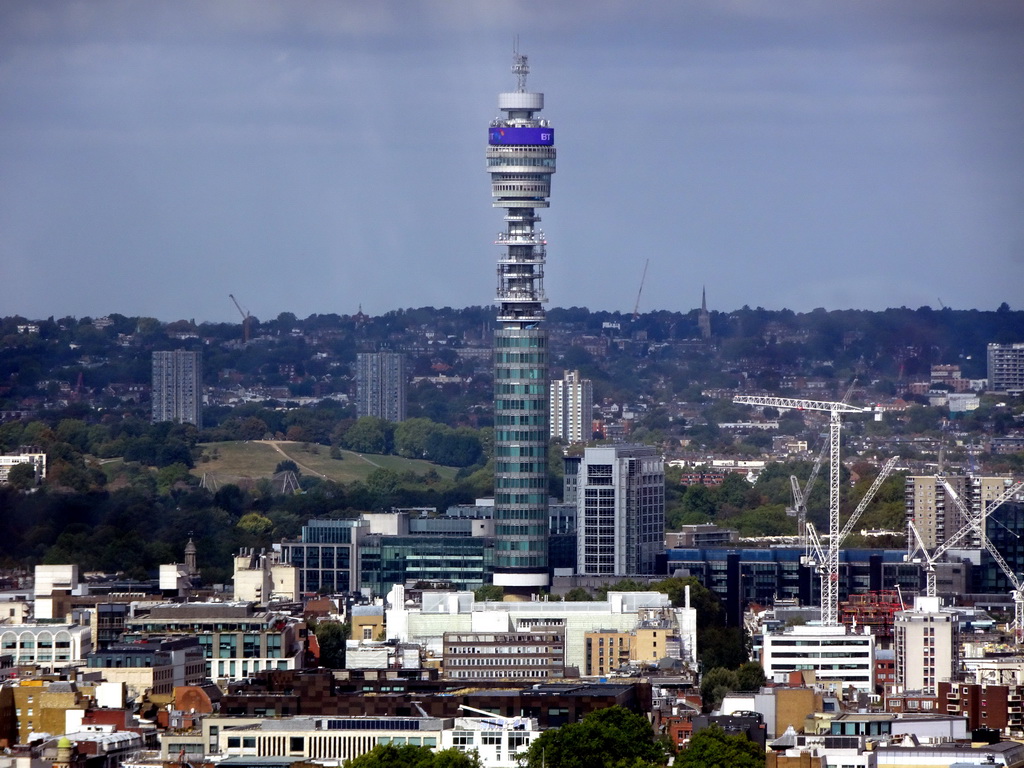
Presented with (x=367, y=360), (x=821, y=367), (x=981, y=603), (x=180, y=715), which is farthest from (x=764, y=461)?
(x=180, y=715)

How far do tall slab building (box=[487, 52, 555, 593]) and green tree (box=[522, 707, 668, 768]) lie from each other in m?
41.4

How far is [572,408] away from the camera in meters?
168

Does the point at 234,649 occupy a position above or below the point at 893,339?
below

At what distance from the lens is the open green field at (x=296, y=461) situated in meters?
146

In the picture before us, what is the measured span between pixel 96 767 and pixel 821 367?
111 metres

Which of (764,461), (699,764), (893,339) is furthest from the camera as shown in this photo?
(893,339)

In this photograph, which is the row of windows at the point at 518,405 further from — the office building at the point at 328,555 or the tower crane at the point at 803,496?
the tower crane at the point at 803,496

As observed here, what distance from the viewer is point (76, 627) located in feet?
265

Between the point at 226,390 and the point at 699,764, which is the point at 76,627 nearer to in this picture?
the point at 699,764

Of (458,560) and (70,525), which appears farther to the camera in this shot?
(70,525)

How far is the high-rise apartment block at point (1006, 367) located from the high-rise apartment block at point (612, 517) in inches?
2518

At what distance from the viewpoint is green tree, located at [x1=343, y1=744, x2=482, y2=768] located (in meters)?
56.6

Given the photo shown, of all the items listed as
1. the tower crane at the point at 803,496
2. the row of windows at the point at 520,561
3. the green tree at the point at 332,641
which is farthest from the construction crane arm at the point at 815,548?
the green tree at the point at 332,641

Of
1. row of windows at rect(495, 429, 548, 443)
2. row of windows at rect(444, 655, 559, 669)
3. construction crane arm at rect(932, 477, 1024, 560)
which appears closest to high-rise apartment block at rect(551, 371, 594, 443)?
construction crane arm at rect(932, 477, 1024, 560)
